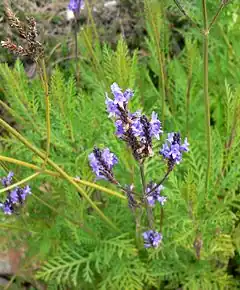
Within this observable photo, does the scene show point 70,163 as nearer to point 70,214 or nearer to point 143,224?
point 70,214

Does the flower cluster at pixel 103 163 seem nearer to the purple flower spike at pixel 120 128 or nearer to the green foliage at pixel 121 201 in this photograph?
the purple flower spike at pixel 120 128

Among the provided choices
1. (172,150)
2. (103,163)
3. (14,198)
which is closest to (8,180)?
(14,198)

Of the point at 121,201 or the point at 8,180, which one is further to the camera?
the point at 121,201

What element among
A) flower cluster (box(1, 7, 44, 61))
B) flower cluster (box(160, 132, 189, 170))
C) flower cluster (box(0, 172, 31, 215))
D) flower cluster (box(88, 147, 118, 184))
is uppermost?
flower cluster (box(160, 132, 189, 170))

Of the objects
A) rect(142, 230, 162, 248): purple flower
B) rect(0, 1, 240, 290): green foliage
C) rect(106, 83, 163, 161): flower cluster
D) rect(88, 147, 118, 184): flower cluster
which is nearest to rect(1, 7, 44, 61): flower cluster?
rect(106, 83, 163, 161): flower cluster

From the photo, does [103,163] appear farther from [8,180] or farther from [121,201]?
[121,201]

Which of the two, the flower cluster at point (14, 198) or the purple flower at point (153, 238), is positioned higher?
the purple flower at point (153, 238)

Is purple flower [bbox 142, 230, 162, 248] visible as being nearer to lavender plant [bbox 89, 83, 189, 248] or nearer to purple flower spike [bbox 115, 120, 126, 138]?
lavender plant [bbox 89, 83, 189, 248]

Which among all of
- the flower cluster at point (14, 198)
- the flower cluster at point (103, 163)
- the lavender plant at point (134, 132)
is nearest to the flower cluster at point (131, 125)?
the lavender plant at point (134, 132)

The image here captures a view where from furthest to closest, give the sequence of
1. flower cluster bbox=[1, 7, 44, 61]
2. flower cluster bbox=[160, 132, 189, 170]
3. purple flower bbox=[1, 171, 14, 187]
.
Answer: purple flower bbox=[1, 171, 14, 187], flower cluster bbox=[160, 132, 189, 170], flower cluster bbox=[1, 7, 44, 61]
